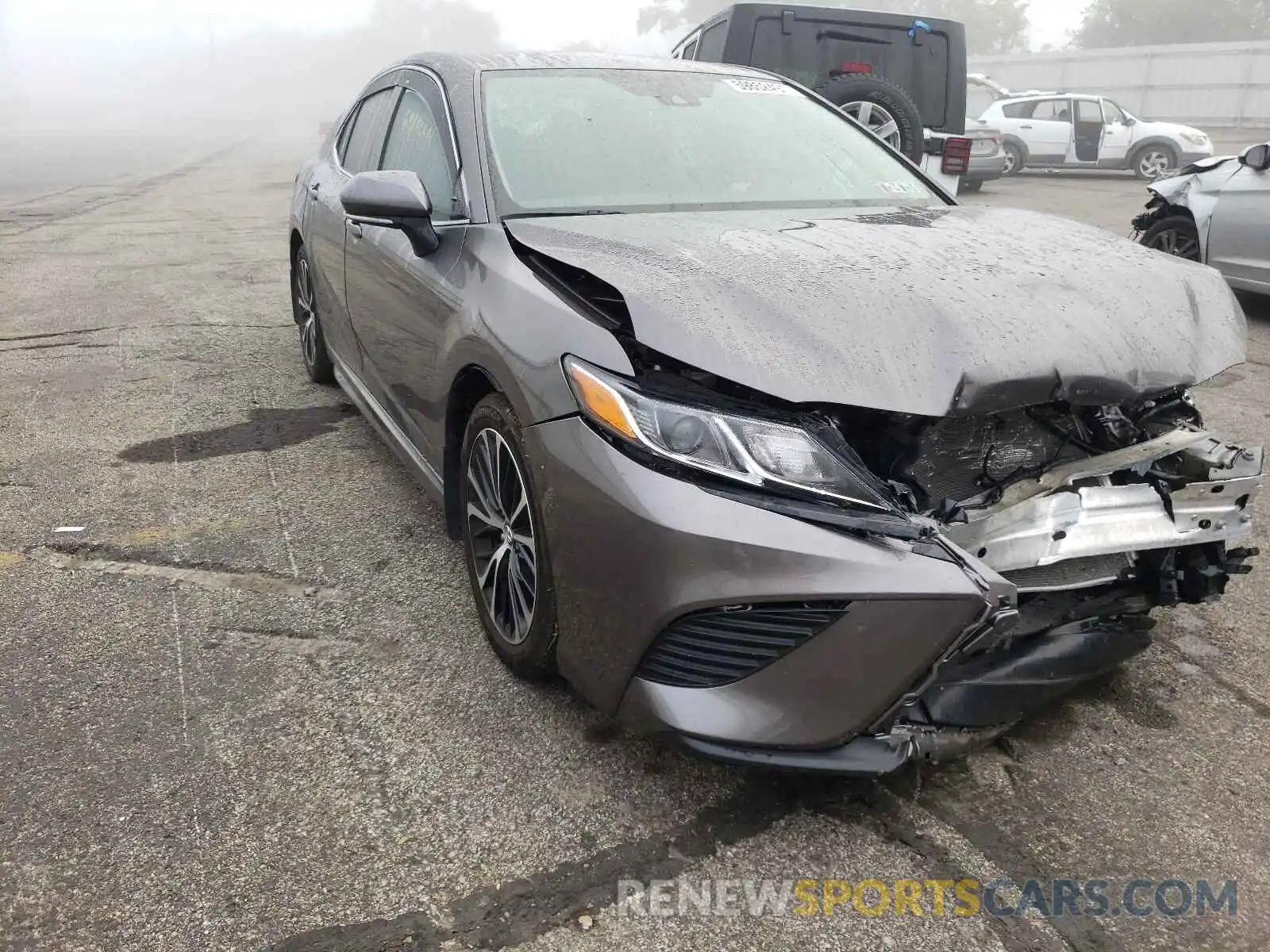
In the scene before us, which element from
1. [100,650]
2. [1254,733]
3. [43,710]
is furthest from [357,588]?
[1254,733]

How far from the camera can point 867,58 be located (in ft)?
27.6

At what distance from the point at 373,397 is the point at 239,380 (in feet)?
6.82

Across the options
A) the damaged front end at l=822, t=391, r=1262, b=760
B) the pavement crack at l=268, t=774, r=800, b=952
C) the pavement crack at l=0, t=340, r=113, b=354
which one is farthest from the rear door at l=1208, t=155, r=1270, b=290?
the pavement crack at l=0, t=340, r=113, b=354

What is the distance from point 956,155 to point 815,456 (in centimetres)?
794

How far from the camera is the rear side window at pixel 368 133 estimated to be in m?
4.16

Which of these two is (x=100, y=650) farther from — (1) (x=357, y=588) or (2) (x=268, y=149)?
(2) (x=268, y=149)

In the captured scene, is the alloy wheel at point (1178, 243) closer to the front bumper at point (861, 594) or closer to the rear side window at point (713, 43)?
the rear side window at point (713, 43)

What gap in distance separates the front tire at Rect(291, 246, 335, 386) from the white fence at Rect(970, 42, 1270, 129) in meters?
30.4

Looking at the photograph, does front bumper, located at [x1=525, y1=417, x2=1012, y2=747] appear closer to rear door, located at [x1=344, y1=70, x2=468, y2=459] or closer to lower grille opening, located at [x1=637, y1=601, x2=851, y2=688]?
lower grille opening, located at [x1=637, y1=601, x2=851, y2=688]

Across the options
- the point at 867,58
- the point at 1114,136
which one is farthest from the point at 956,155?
the point at 1114,136

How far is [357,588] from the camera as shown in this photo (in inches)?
132

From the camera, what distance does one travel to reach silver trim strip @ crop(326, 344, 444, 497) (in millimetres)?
3271

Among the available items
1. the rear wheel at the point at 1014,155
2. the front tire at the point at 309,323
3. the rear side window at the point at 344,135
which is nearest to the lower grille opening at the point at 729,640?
the front tire at the point at 309,323

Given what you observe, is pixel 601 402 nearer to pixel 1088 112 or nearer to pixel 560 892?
pixel 560 892
